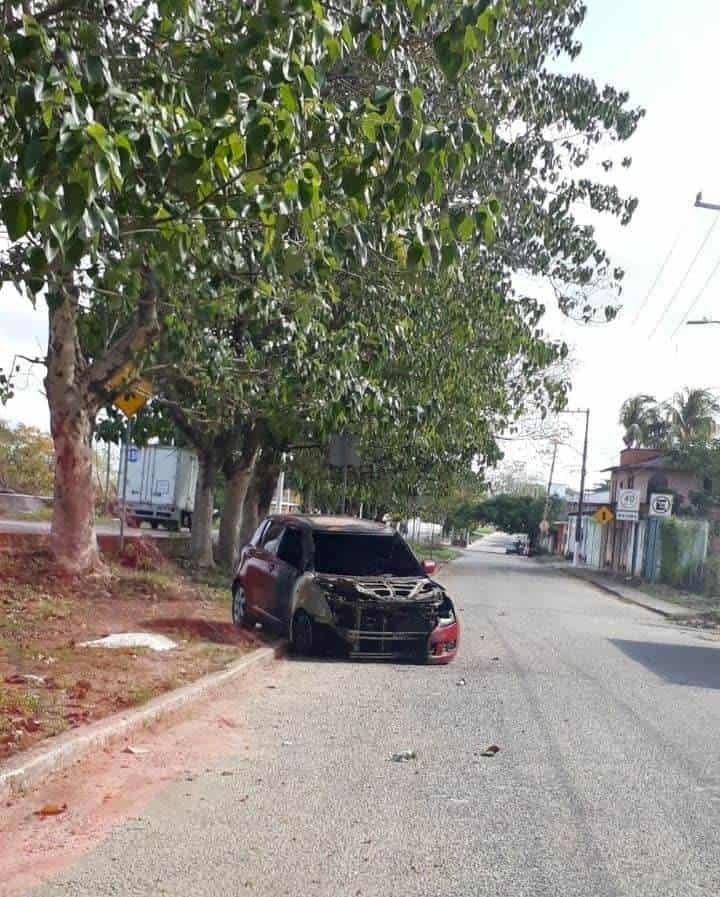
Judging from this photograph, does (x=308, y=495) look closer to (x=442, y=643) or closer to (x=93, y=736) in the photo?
(x=442, y=643)

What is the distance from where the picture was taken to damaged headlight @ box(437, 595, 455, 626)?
44.1 ft

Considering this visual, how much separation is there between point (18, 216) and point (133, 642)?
7411 millimetres

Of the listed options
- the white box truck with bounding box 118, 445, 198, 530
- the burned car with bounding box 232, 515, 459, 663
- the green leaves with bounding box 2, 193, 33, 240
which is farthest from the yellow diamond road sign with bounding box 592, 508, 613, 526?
the green leaves with bounding box 2, 193, 33, 240

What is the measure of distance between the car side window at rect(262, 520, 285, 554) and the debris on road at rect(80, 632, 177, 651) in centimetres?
240

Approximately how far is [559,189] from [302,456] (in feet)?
41.9

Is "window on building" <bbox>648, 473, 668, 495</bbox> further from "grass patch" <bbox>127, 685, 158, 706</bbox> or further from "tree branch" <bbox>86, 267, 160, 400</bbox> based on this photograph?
"grass patch" <bbox>127, 685, 158, 706</bbox>

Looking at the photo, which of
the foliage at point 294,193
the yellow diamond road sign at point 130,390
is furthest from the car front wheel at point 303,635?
the yellow diamond road sign at point 130,390

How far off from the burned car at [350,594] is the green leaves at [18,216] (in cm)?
799

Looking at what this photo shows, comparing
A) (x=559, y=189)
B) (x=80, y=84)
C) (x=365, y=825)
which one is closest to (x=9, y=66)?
(x=80, y=84)

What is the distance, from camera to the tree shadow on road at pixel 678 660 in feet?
46.2

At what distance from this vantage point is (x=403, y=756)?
8.38 meters

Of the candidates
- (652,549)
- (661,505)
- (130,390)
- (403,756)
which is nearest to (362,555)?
(130,390)

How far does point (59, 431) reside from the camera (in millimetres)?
15414

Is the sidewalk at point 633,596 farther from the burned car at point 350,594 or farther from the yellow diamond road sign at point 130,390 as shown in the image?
the yellow diamond road sign at point 130,390
